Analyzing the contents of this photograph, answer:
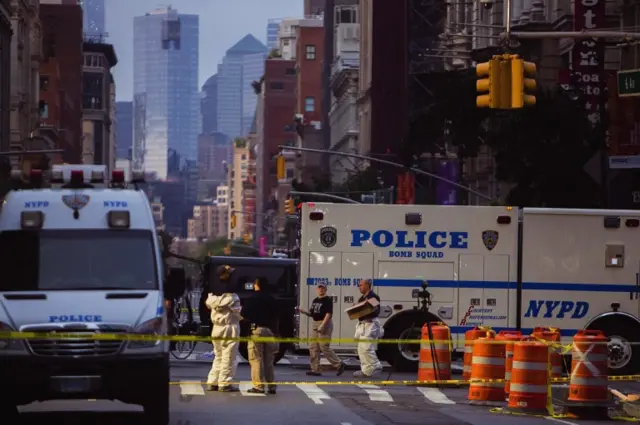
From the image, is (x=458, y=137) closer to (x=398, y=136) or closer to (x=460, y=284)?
(x=460, y=284)

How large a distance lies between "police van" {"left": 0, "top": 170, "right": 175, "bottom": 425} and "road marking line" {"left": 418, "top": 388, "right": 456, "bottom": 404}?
632cm

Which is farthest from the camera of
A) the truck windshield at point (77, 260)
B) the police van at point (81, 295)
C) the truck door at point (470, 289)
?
the truck door at point (470, 289)

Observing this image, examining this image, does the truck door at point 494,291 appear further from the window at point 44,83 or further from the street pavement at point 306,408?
the window at point 44,83

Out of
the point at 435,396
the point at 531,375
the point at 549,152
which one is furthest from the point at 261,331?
the point at 549,152

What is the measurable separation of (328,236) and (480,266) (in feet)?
9.47

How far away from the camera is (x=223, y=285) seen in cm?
2577

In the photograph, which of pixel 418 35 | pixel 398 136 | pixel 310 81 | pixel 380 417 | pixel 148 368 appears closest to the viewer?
pixel 148 368

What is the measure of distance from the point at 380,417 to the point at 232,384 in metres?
5.93

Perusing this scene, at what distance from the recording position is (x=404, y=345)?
3103cm

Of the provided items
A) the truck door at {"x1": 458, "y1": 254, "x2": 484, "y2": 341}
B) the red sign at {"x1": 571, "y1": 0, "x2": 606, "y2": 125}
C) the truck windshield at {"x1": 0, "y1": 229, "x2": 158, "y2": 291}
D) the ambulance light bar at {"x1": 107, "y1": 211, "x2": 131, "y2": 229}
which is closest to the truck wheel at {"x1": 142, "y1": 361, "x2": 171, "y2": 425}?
the truck windshield at {"x1": 0, "y1": 229, "x2": 158, "y2": 291}

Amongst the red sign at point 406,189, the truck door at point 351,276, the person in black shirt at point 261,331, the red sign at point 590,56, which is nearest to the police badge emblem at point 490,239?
the truck door at point 351,276

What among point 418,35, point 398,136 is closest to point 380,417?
point 418,35

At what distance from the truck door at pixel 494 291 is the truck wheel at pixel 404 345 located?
3.40 feet

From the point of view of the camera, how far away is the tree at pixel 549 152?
46.2 meters
